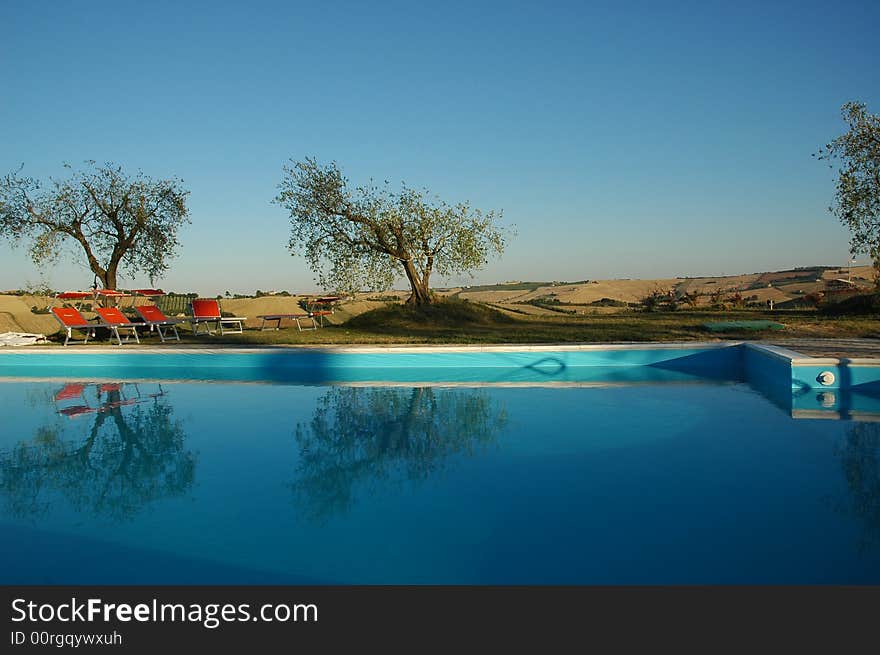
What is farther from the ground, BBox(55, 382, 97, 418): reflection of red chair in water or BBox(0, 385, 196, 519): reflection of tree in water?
BBox(55, 382, 97, 418): reflection of red chair in water

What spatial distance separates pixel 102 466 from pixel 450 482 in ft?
7.94

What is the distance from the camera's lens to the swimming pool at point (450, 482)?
2.67 metres

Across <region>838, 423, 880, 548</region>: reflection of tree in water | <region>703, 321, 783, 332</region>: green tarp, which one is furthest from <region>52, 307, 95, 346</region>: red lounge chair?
<region>838, 423, 880, 548</region>: reflection of tree in water

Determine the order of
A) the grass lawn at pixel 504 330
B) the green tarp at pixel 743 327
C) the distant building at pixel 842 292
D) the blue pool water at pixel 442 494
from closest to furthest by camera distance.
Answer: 1. the blue pool water at pixel 442 494
2. the grass lawn at pixel 504 330
3. the green tarp at pixel 743 327
4. the distant building at pixel 842 292

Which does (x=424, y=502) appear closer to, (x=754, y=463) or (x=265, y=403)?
(x=754, y=463)

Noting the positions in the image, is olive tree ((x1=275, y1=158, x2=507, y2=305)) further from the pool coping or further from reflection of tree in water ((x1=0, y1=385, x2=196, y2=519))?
reflection of tree in water ((x1=0, y1=385, x2=196, y2=519))

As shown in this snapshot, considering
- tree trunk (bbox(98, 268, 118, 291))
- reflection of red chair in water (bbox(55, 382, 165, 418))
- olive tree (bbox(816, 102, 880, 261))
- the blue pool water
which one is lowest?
the blue pool water

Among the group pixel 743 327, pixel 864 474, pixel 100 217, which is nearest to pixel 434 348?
pixel 864 474

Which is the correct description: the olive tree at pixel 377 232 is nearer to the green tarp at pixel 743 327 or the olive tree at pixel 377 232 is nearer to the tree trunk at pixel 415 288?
the tree trunk at pixel 415 288

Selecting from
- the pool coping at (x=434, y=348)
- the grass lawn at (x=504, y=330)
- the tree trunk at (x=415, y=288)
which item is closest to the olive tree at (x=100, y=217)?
the grass lawn at (x=504, y=330)

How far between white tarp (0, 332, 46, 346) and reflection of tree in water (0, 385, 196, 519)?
710 cm

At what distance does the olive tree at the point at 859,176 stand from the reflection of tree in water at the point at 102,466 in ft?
42.8

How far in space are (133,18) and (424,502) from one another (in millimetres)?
13526

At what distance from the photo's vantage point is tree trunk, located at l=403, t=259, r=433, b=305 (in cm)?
1493
